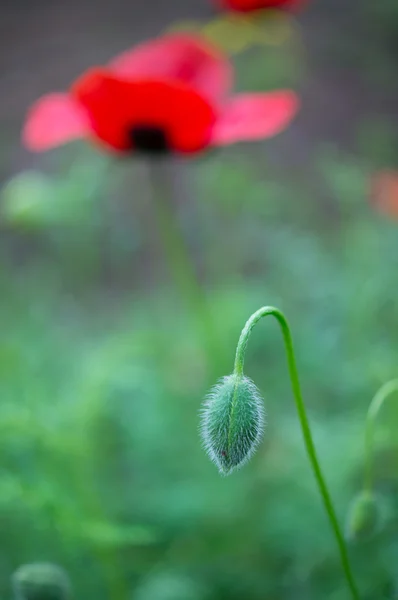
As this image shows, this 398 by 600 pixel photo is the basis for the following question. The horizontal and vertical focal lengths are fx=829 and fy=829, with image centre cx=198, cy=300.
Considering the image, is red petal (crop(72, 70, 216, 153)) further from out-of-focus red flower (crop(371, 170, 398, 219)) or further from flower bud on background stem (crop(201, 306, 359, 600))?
flower bud on background stem (crop(201, 306, 359, 600))

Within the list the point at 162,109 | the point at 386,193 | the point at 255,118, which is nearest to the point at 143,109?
the point at 162,109

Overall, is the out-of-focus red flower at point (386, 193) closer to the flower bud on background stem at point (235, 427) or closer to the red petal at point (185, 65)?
the red petal at point (185, 65)

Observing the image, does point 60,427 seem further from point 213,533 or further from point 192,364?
point 192,364

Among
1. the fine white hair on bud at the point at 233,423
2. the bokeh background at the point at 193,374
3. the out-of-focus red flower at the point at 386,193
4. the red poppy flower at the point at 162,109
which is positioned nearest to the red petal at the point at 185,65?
the red poppy flower at the point at 162,109

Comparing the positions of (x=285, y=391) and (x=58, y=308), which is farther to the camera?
(x=58, y=308)

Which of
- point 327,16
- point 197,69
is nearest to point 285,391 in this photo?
point 197,69

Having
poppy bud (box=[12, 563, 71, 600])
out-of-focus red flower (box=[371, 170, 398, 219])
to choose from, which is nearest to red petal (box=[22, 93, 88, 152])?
out-of-focus red flower (box=[371, 170, 398, 219])

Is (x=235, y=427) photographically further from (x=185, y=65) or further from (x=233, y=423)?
(x=185, y=65)
